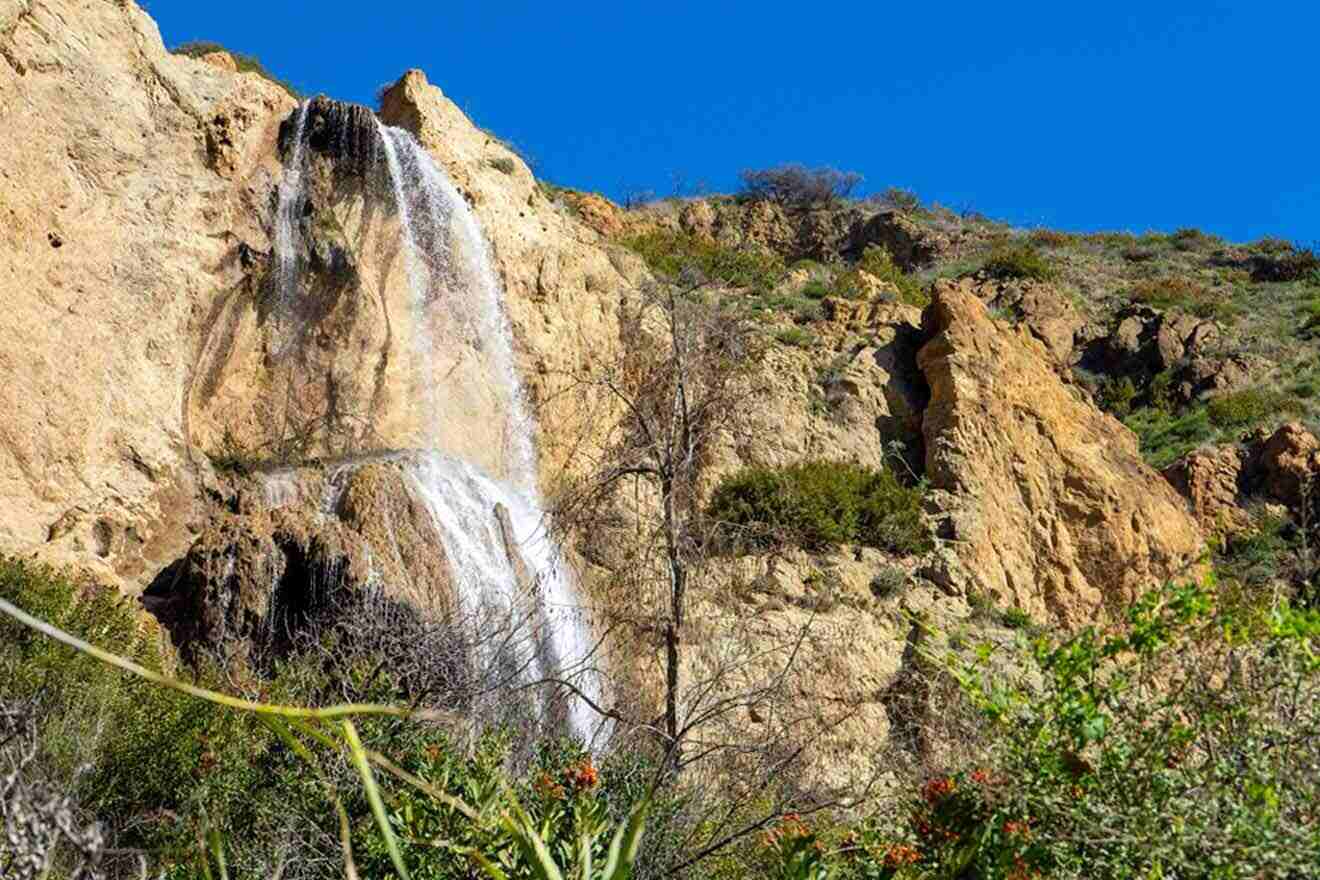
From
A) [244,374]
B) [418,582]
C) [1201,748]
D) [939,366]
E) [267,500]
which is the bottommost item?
[1201,748]

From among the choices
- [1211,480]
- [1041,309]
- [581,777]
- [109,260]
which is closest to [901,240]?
[1041,309]

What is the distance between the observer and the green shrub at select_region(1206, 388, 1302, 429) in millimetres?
27375

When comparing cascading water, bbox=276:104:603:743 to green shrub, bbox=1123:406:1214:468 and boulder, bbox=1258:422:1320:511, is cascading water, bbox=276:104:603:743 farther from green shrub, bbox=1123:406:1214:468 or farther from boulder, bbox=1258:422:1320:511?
boulder, bbox=1258:422:1320:511

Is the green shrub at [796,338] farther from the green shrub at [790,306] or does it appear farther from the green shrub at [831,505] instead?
the green shrub at [831,505]

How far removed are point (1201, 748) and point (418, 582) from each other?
10302 millimetres

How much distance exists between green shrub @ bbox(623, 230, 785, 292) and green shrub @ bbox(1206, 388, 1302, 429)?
9.35 meters

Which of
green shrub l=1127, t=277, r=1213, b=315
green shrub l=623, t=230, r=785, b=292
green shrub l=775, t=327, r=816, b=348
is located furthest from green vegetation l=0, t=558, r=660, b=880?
green shrub l=1127, t=277, r=1213, b=315

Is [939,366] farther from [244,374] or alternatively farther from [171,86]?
[171,86]

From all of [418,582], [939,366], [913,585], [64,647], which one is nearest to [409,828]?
[64,647]

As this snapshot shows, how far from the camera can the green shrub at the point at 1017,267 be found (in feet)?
111

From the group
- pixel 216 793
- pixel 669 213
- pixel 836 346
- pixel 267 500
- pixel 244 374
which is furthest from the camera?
pixel 669 213

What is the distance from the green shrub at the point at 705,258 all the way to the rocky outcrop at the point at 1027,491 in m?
5.10

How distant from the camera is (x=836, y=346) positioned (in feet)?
83.3

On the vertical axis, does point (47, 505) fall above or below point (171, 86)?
below
